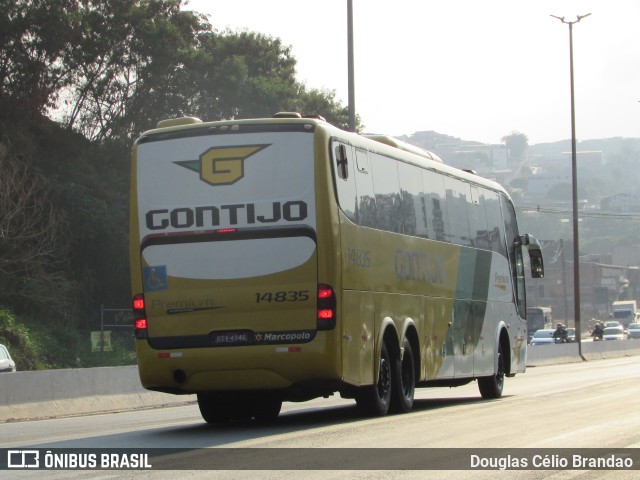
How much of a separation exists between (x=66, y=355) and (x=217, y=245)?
108 ft

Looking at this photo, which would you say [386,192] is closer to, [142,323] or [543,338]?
[142,323]

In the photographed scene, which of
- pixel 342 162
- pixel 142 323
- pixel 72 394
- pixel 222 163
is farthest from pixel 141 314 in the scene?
pixel 72 394

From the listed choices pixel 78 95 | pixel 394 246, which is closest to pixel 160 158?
pixel 394 246

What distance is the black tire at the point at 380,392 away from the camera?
1686cm

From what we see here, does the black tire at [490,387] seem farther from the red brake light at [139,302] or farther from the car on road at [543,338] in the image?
the car on road at [543,338]

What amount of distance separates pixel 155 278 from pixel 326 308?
2.17 metres

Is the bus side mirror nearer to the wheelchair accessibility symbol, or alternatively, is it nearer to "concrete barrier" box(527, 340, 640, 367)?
the wheelchair accessibility symbol

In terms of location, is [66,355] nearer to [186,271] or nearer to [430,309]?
[430,309]

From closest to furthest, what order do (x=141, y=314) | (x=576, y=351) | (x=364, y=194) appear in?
(x=141, y=314) → (x=364, y=194) → (x=576, y=351)

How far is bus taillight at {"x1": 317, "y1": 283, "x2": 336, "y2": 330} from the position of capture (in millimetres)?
15195

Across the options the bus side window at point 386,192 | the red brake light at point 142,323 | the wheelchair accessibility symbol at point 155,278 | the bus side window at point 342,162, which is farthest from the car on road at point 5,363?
the bus side window at point 342,162

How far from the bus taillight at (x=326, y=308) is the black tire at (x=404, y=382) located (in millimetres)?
2808

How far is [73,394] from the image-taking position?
21.2 m

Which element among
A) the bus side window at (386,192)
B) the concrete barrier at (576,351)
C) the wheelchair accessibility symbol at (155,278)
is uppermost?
the bus side window at (386,192)
